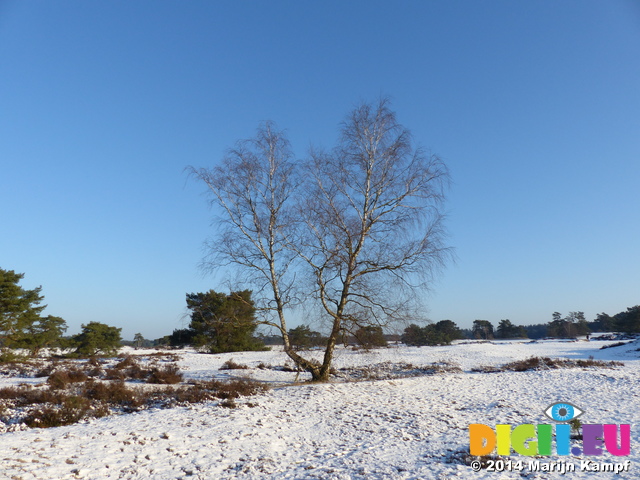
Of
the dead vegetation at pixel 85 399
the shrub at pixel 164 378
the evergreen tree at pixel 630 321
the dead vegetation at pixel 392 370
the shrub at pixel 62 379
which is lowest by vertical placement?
the evergreen tree at pixel 630 321

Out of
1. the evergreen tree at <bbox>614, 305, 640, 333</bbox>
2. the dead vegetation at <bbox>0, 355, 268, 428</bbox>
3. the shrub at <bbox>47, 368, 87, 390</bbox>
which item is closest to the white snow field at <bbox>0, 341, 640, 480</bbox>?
the dead vegetation at <bbox>0, 355, 268, 428</bbox>

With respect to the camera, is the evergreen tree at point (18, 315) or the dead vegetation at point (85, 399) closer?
the dead vegetation at point (85, 399)

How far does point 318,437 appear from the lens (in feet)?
25.3

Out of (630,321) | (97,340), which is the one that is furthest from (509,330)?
(97,340)

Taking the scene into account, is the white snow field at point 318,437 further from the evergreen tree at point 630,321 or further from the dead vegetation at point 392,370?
the evergreen tree at point 630,321

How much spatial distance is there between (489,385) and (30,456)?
14208 mm

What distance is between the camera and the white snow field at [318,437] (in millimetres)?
5711

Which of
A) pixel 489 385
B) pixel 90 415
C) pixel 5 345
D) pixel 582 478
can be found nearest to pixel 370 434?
pixel 582 478

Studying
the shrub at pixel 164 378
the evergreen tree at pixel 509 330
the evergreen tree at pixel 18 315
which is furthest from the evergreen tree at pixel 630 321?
the evergreen tree at pixel 18 315

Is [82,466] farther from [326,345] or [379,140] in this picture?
[379,140]

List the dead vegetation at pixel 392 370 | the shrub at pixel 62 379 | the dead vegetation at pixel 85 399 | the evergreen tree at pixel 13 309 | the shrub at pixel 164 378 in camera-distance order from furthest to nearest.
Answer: the evergreen tree at pixel 13 309 < the dead vegetation at pixel 392 370 < the shrub at pixel 164 378 < the shrub at pixel 62 379 < the dead vegetation at pixel 85 399

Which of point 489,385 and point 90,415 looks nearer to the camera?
point 90,415

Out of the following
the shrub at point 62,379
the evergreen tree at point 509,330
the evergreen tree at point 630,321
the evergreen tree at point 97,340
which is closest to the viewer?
the shrub at point 62,379

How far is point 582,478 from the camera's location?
210 inches
